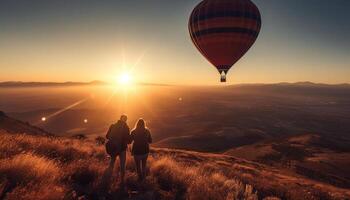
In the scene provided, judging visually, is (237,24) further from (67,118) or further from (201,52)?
(67,118)

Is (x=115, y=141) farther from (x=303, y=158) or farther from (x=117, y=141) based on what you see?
(x=303, y=158)

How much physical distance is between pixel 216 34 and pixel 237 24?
2060 mm

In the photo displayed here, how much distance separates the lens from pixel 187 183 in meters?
7.58

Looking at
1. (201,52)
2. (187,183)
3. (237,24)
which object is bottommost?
(187,183)

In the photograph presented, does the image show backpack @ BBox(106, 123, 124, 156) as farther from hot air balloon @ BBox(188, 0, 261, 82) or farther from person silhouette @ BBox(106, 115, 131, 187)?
hot air balloon @ BBox(188, 0, 261, 82)

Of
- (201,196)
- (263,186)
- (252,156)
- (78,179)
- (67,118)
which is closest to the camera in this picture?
(201,196)

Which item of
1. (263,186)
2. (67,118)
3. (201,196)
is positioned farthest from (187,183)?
(67,118)

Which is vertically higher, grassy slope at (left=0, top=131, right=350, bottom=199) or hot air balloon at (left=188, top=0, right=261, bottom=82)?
hot air balloon at (left=188, top=0, right=261, bottom=82)

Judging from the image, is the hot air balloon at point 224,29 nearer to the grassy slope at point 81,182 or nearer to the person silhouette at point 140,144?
the grassy slope at point 81,182

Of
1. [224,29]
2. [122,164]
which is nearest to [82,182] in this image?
[122,164]

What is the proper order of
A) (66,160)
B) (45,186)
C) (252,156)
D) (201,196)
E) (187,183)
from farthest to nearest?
(252,156) < (66,160) < (187,183) < (201,196) < (45,186)

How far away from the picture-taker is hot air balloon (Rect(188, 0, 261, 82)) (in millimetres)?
25703

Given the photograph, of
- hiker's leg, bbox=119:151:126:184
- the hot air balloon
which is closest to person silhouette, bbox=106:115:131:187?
hiker's leg, bbox=119:151:126:184

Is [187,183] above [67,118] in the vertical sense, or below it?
above
